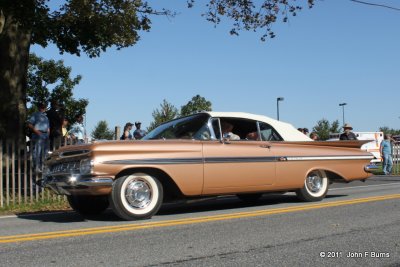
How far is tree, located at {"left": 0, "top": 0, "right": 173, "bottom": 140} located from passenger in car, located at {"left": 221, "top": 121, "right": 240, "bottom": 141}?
617 centimetres

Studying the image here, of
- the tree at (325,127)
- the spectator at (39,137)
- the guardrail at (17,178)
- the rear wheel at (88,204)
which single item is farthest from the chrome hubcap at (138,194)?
the tree at (325,127)

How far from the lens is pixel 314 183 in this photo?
926 centimetres

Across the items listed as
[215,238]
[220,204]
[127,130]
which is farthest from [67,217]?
[127,130]

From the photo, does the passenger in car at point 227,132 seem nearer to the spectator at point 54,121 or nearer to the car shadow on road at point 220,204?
the car shadow on road at point 220,204

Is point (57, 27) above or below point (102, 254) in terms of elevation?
above

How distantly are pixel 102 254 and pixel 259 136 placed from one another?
4356 mm

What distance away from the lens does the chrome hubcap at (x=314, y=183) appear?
9156mm

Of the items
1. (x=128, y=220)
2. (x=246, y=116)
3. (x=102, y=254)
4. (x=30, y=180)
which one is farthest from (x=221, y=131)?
(x=30, y=180)

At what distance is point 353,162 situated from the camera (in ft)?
31.2

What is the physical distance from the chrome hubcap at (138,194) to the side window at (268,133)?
2.51 metres

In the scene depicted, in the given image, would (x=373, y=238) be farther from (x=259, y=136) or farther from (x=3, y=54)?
(x=3, y=54)

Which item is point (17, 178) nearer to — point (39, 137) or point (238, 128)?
point (39, 137)

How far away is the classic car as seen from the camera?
6.92 m

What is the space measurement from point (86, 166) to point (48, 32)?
7.47 m
